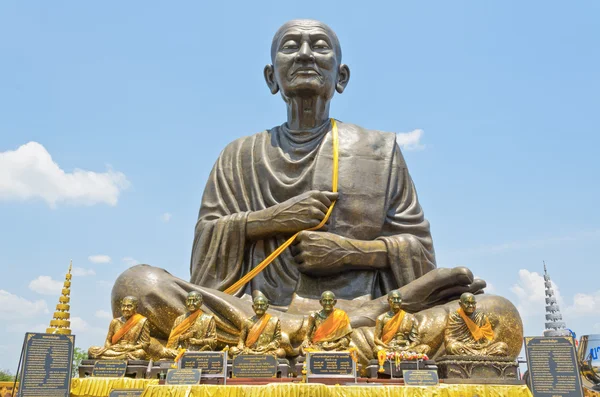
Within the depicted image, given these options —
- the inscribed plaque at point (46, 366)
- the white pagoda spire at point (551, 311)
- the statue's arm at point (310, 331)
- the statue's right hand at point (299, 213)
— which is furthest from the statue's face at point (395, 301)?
the white pagoda spire at point (551, 311)

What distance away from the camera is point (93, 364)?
23.9 feet

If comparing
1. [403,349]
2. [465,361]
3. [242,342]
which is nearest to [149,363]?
[242,342]

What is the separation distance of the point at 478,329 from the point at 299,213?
125 inches

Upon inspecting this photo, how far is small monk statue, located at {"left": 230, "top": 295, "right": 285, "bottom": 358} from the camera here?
7566 millimetres

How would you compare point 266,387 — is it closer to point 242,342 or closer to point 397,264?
point 242,342

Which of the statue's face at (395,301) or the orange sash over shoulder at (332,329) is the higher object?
the statue's face at (395,301)

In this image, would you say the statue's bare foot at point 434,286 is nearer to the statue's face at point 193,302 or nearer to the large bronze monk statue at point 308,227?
the large bronze monk statue at point 308,227

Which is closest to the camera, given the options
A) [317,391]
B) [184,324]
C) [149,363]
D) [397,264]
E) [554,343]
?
[317,391]

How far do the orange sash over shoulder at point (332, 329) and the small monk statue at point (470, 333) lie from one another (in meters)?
1.33

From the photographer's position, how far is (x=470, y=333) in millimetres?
7695

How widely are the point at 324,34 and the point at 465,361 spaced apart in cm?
623

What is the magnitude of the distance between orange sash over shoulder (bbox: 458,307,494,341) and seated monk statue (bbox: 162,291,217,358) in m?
3.25

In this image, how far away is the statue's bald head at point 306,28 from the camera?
10672 millimetres

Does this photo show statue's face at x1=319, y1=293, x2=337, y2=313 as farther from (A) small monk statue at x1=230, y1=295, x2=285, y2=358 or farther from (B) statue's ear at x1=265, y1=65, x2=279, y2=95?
(B) statue's ear at x1=265, y1=65, x2=279, y2=95
